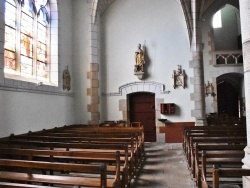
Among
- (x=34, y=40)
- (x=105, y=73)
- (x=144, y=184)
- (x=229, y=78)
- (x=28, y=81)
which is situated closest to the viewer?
(x=144, y=184)

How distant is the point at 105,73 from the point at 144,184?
627cm

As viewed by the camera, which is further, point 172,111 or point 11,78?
point 172,111

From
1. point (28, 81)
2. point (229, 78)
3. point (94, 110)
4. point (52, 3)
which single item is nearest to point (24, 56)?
point (28, 81)

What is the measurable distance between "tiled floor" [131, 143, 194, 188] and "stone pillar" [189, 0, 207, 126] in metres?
2.54

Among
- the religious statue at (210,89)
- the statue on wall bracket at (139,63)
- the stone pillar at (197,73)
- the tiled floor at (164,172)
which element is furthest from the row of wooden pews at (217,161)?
the religious statue at (210,89)

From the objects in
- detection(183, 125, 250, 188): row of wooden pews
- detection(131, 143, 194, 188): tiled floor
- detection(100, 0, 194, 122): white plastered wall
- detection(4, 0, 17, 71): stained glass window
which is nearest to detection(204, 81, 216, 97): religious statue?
detection(100, 0, 194, 122): white plastered wall

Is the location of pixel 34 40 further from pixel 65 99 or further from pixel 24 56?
pixel 65 99

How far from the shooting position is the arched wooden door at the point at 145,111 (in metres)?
9.76

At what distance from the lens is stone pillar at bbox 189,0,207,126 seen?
8.88m

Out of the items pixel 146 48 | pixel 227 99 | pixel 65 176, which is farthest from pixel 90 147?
pixel 227 99

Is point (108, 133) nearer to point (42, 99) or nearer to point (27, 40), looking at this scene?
point (42, 99)

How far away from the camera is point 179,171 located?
5027 millimetres

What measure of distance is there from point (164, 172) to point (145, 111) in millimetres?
5007

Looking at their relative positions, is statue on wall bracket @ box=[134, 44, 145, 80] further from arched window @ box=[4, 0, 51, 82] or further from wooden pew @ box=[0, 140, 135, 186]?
wooden pew @ box=[0, 140, 135, 186]
